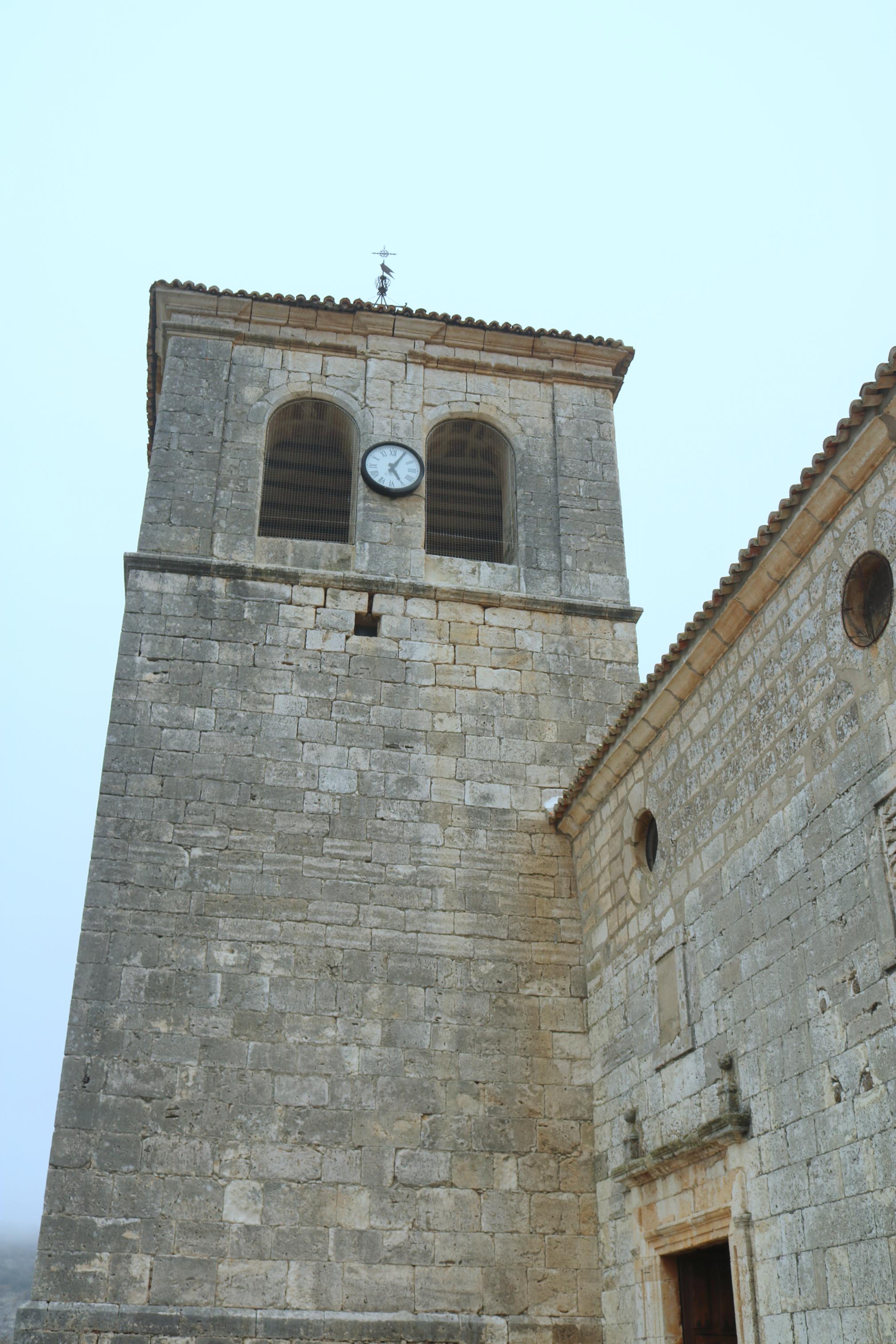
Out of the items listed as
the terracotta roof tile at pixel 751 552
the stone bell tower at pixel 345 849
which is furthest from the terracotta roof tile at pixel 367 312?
the terracotta roof tile at pixel 751 552

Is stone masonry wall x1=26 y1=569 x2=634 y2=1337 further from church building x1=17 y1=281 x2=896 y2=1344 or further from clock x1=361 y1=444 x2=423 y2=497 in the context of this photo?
clock x1=361 y1=444 x2=423 y2=497

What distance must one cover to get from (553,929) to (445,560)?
3312mm

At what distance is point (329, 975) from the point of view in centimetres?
873

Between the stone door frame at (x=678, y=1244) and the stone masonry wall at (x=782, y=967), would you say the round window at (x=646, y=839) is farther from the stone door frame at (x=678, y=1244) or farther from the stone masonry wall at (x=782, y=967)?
the stone door frame at (x=678, y=1244)

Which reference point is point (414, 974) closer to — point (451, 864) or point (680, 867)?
point (451, 864)

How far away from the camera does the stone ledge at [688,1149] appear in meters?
6.32

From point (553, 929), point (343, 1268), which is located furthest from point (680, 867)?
point (343, 1268)

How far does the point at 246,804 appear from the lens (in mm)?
9242

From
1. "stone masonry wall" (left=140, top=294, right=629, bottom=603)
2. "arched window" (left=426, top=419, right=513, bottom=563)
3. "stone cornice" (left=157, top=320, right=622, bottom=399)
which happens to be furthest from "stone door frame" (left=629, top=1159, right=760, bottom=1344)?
"stone cornice" (left=157, top=320, right=622, bottom=399)

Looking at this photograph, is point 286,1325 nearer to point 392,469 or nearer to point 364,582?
point 364,582

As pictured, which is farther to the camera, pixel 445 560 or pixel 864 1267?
pixel 445 560

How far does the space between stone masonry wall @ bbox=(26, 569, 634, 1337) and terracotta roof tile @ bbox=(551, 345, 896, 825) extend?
117 centimetres

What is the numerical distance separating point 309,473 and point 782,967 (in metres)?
6.86

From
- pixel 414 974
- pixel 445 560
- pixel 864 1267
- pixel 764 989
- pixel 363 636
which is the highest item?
pixel 445 560
